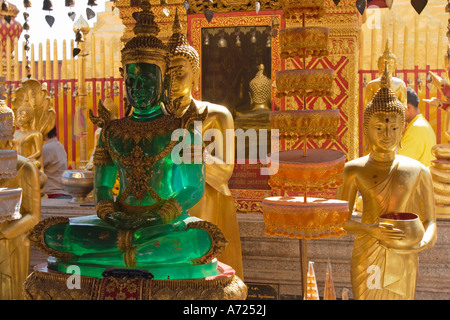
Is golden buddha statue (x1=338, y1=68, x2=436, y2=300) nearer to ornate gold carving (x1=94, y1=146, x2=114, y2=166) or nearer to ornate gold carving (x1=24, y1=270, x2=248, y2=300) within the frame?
ornate gold carving (x1=24, y1=270, x2=248, y2=300)

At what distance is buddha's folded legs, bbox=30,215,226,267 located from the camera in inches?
97.3

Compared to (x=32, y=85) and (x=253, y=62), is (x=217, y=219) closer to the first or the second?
(x=253, y=62)

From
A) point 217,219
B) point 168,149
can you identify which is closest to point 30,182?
point 217,219

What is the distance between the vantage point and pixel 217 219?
374 cm

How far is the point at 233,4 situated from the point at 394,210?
294 cm

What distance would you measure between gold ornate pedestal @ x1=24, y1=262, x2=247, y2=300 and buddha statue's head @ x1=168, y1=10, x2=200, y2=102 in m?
1.19

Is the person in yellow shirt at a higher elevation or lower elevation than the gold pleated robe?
higher

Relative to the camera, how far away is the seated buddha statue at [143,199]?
98.0 inches

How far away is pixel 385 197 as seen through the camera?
10.8ft

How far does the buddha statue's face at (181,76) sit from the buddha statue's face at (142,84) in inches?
23.5

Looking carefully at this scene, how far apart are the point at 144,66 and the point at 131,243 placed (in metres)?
0.74

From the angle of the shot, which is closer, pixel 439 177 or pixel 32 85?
pixel 439 177

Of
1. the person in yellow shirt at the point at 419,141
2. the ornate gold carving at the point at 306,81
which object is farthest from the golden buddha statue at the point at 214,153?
the person in yellow shirt at the point at 419,141

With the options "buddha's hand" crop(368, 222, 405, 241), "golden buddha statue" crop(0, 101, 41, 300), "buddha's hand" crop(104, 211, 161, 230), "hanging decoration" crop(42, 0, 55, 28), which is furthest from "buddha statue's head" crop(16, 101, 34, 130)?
"buddha's hand" crop(368, 222, 405, 241)
